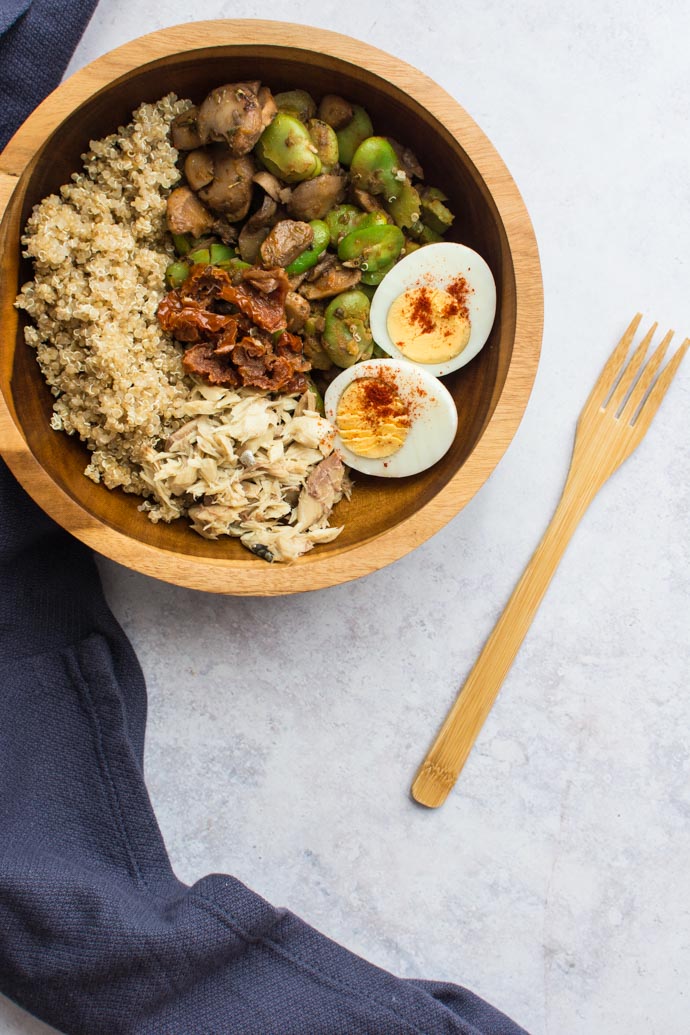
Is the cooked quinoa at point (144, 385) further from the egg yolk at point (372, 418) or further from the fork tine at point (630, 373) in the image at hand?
the fork tine at point (630, 373)

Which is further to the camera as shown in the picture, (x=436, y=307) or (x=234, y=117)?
(x=436, y=307)

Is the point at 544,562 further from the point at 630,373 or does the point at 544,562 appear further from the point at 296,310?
the point at 296,310

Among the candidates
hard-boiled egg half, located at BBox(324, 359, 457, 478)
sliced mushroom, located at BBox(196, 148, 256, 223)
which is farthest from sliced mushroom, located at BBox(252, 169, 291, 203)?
hard-boiled egg half, located at BBox(324, 359, 457, 478)

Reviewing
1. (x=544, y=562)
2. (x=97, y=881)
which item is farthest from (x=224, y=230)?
(x=97, y=881)

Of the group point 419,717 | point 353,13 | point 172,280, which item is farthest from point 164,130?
point 419,717

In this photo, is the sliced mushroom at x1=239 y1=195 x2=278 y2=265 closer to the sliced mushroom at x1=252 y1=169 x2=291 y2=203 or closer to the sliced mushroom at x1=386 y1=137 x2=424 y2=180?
the sliced mushroom at x1=252 y1=169 x2=291 y2=203

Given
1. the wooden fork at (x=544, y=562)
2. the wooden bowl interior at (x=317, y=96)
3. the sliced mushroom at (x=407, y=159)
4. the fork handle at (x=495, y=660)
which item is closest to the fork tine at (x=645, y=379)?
the wooden fork at (x=544, y=562)
